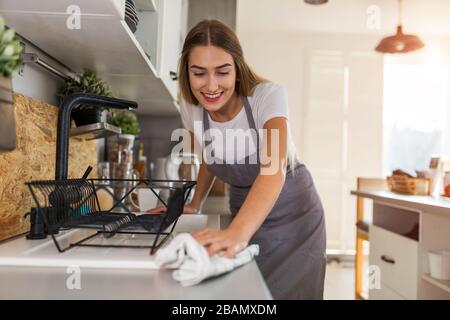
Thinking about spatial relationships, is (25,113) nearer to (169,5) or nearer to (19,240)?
(19,240)

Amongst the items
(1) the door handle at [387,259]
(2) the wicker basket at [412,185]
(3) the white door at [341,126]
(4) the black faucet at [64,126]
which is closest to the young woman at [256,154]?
(4) the black faucet at [64,126]

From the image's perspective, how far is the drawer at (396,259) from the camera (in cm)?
177

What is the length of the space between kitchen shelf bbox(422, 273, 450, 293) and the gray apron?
62 centimetres

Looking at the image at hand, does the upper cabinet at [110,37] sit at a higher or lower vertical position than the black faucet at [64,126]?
higher

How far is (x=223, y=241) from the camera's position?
0.59m

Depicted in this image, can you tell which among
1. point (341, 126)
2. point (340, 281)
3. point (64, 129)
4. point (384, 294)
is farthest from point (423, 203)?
point (341, 126)

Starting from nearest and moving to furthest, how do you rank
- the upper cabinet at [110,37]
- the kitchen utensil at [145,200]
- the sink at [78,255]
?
the sink at [78,255], the upper cabinet at [110,37], the kitchen utensil at [145,200]

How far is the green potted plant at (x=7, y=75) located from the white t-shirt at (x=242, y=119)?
55 cm

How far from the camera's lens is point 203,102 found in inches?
40.6

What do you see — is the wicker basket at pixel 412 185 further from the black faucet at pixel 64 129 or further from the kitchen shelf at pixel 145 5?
the black faucet at pixel 64 129

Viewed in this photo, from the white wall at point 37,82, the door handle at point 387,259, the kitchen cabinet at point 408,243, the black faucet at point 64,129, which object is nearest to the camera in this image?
the black faucet at point 64,129

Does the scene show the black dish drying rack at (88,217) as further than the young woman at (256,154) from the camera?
No

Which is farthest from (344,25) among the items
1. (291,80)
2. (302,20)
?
(291,80)

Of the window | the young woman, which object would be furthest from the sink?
the window
